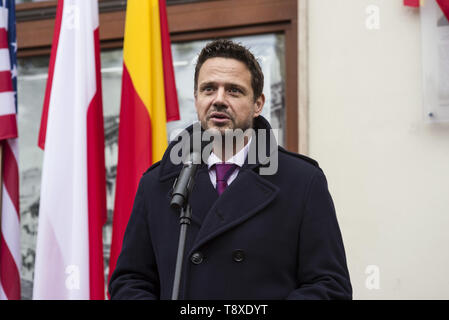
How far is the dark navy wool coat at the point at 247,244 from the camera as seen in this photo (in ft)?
6.13

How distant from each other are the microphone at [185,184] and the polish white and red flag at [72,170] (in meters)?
1.74

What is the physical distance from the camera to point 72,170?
11.2 feet

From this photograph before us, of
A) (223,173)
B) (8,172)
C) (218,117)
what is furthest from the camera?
(8,172)

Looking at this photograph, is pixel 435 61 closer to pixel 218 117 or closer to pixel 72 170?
pixel 218 117

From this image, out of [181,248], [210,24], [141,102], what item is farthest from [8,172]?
[181,248]

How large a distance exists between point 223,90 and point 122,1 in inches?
99.5

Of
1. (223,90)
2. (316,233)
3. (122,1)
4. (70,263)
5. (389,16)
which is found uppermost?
(122,1)

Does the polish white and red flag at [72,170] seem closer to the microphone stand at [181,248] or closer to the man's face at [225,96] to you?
the man's face at [225,96]

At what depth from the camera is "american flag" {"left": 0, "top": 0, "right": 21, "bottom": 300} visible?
11.8 feet

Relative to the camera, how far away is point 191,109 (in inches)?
163

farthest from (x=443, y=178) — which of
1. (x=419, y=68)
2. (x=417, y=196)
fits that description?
(x=419, y=68)

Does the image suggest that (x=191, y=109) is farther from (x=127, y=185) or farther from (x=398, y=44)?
(x=398, y=44)

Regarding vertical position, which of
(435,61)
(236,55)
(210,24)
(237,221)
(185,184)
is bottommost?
(237,221)

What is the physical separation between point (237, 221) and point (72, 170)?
1.75 metres
